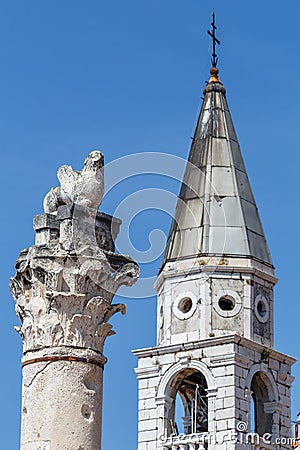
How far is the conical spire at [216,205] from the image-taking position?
125 ft

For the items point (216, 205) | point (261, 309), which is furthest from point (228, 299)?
point (216, 205)

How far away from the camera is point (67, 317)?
13500 mm

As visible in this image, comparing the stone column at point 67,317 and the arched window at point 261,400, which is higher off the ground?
the arched window at point 261,400

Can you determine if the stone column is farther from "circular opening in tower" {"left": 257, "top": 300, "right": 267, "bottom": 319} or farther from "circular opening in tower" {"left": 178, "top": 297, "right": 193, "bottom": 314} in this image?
"circular opening in tower" {"left": 257, "top": 300, "right": 267, "bottom": 319}

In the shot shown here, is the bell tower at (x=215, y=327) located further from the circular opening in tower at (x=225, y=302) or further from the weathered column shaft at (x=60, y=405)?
the weathered column shaft at (x=60, y=405)

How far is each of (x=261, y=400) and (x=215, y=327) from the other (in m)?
2.34

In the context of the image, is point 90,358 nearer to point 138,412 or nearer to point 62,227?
point 62,227

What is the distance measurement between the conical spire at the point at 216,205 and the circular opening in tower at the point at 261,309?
100cm

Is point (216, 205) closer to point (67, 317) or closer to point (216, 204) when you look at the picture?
point (216, 204)

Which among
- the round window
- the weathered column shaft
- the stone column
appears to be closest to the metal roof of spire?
the round window

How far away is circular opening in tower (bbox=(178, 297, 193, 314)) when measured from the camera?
3769 centimetres

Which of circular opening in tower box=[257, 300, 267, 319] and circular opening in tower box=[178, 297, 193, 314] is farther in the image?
circular opening in tower box=[257, 300, 267, 319]

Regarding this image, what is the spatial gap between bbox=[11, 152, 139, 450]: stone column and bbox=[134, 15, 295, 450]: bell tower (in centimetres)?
2302

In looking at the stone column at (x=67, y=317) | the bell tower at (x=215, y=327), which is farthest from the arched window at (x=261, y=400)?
the stone column at (x=67, y=317)
